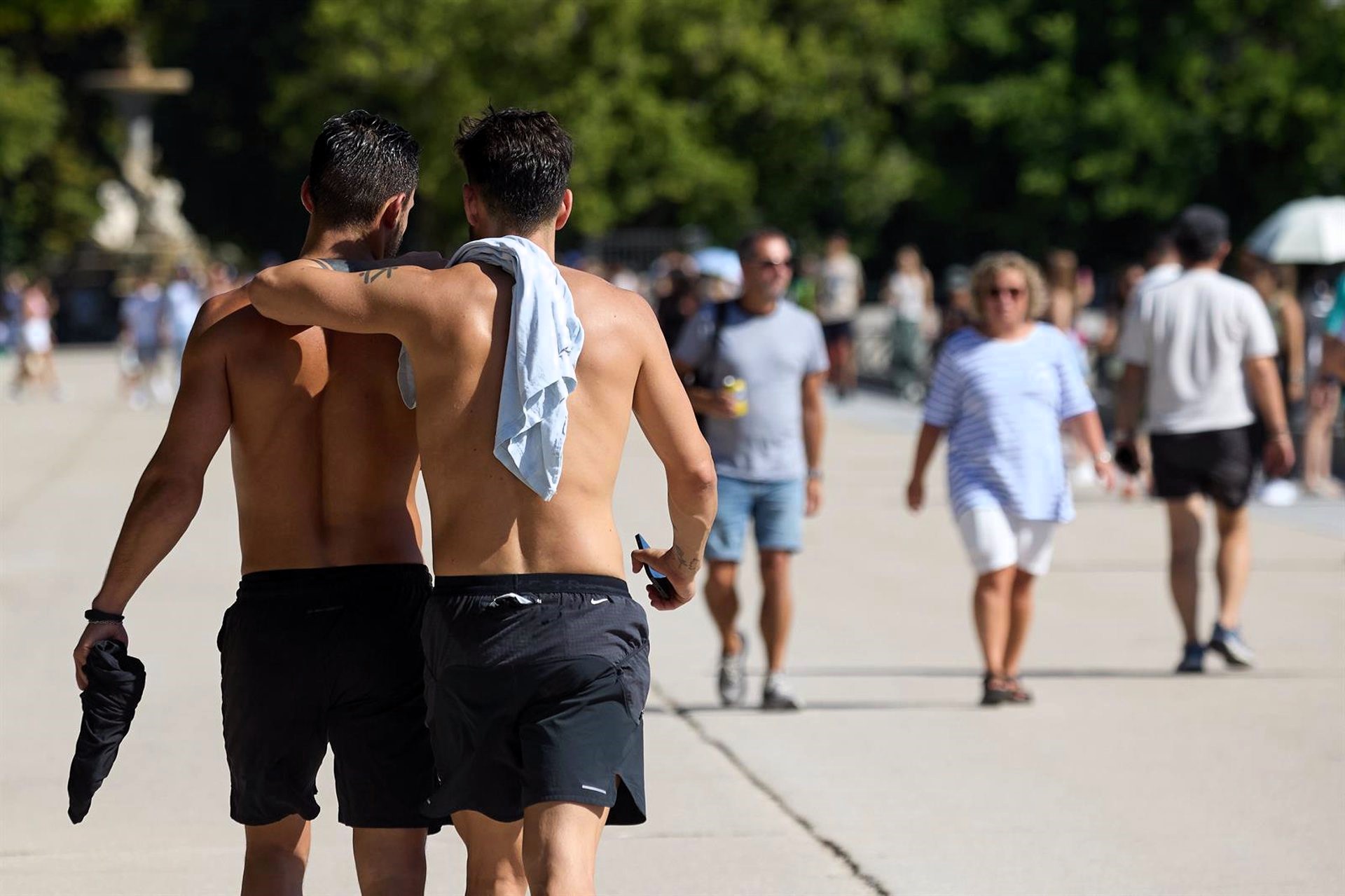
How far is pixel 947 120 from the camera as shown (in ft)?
134

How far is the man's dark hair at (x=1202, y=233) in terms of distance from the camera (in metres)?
8.43

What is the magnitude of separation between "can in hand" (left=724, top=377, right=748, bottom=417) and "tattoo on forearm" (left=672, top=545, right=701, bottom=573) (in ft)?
12.1

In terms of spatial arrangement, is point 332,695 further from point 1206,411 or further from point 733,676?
point 1206,411

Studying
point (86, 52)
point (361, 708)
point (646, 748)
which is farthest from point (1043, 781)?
point (86, 52)

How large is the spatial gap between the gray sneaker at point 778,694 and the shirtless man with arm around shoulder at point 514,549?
394 cm

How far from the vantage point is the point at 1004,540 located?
→ 298 inches

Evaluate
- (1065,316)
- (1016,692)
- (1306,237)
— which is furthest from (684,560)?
(1306,237)

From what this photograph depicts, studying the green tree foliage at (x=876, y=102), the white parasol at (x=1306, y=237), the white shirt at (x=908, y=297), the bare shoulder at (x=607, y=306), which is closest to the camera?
the bare shoulder at (x=607, y=306)

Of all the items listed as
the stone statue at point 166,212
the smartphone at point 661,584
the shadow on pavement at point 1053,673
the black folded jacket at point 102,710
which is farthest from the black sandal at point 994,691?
the stone statue at point 166,212

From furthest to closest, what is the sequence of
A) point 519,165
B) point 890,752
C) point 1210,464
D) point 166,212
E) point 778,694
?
point 166,212 → point 1210,464 → point 778,694 → point 890,752 → point 519,165

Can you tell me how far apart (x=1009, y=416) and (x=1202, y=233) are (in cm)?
146

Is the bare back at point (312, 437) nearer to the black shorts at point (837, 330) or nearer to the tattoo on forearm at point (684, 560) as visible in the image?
the tattoo on forearm at point (684, 560)

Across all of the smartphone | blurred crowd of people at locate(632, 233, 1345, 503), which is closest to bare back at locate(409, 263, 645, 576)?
the smartphone

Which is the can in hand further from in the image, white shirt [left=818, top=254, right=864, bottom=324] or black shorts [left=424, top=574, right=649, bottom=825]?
white shirt [left=818, top=254, right=864, bottom=324]
